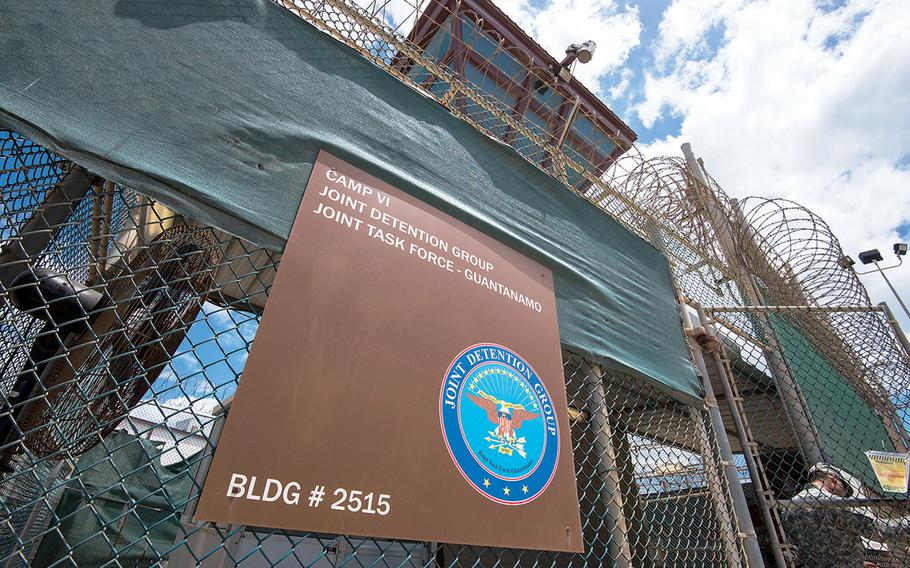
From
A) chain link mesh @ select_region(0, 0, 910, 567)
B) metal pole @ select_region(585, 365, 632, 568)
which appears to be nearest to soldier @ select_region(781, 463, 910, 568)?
chain link mesh @ select_region(0, 0, 910, 567)

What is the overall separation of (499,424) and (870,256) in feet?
23.9

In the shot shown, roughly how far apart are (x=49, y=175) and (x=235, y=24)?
0.84 metres

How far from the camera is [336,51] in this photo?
6.38 feet

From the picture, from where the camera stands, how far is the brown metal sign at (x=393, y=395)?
1.18 metres

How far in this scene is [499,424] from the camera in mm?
1623

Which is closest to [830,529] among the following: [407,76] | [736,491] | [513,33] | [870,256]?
[736,491]

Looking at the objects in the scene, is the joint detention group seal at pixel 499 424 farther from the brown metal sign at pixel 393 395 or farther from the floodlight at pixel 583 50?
the floodlight at pixel 583 50

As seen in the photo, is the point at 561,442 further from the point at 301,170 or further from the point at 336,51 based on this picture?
the point at 336,51

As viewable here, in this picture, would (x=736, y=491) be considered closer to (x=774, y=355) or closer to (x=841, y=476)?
(x=841, y=476)

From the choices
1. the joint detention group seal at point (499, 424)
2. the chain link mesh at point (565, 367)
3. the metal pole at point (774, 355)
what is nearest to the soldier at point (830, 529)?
the chain link mesh at point (565, 367)

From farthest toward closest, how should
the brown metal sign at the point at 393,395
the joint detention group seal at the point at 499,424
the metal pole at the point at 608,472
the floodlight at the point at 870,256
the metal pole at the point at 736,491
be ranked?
the floodlight at the point at 870,256 → the metal pole at the point at 736,491 → the metal pole at the point at 608,472 → the joint detention group seal at the point at 499,424 → the brown metal sign at the point at 393,395

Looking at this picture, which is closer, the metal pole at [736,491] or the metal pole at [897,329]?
the metal pole at [736,491]

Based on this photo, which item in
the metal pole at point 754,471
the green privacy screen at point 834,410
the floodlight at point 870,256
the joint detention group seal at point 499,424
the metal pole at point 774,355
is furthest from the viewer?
the floodlight at point 870,256

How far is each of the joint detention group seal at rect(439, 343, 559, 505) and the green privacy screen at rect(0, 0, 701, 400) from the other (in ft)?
0.94
